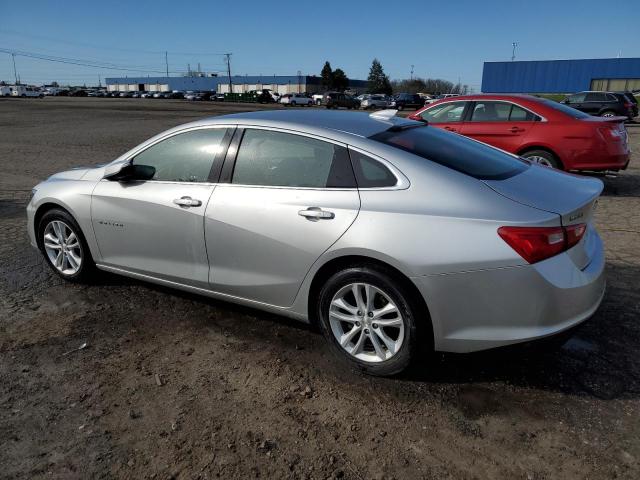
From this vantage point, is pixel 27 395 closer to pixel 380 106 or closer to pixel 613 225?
pixel 613 225

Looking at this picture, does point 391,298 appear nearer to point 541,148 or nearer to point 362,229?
point 362,229

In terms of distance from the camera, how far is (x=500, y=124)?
27.2ft

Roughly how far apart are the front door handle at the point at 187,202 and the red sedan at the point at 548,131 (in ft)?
18.8

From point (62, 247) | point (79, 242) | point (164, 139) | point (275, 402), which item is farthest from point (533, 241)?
point (62, 247)

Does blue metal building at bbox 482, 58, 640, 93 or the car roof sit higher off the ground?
blue metal building at bbox 482, 58, 640, 93

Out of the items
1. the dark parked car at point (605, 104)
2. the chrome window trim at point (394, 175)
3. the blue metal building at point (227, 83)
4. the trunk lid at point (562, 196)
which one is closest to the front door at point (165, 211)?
the chrome window trim at point (394, 175)

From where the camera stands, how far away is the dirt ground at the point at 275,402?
2.40m

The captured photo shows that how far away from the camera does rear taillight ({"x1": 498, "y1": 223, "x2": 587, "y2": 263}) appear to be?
2555 millimetres

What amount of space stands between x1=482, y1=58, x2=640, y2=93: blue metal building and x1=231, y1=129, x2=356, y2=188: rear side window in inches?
2501

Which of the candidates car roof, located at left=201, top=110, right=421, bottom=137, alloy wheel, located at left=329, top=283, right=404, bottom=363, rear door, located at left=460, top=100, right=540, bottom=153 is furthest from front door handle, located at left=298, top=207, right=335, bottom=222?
rear door, located at left=460, top=100, right=540, bottom=153

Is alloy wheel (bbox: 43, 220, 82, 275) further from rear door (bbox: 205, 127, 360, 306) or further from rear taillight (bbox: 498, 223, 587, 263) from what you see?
rear taillight (bbox: 498, 223, 587, 263)

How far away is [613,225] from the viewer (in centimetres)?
630

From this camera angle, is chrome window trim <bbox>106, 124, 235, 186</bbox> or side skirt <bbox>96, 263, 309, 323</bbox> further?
chrome window trim <bbox>106, 124, 235, 186</bbox>

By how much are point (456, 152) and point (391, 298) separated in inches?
43.3
